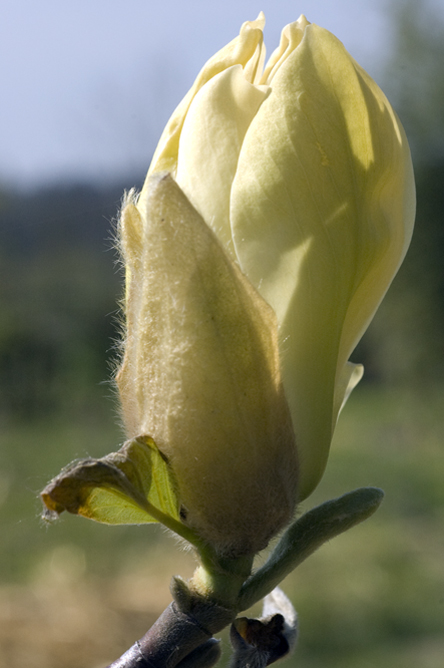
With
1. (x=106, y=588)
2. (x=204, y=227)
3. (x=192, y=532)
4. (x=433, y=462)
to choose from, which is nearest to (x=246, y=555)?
(x=192, y=532)

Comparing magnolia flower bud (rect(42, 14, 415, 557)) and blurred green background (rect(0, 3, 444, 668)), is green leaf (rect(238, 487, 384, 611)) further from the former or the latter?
blurred green background (rect(0, 3, 444, 668))

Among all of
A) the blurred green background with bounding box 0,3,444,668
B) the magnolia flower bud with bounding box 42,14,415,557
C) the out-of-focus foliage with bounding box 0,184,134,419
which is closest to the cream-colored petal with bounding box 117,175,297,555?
the magnolia flower bud with bounding box 42,14,415,557

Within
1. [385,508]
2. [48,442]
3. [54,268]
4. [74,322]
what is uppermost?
[54,268]

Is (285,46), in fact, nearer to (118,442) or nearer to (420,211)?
(118,442)

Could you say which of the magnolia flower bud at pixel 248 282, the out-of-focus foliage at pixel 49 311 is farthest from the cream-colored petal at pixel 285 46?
the out-of-focus foliage at pixel 49 311

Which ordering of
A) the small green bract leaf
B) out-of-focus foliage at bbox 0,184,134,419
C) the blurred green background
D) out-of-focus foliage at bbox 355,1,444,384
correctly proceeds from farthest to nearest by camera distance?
out-of-focus foliage at bbox 0,184,134,419
out-of-focus foliage at bbox 355,1,444,384
the blurred green background
the small green bract leaf

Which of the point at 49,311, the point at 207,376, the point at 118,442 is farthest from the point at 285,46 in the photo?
the point at 49,311

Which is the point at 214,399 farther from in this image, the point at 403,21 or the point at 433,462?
the point at 403,21

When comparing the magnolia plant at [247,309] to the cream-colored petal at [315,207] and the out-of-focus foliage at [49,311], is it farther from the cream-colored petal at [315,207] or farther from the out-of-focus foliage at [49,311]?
the out-of-focus foliage at [49,311]

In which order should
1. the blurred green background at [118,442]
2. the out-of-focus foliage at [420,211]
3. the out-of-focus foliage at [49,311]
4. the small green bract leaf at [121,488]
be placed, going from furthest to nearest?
the out-of-focus foliage at [49,311], the out-of-focus foliage at [420,211], the blurred green background at [118,442], the small green bract leaf at [121,488]
